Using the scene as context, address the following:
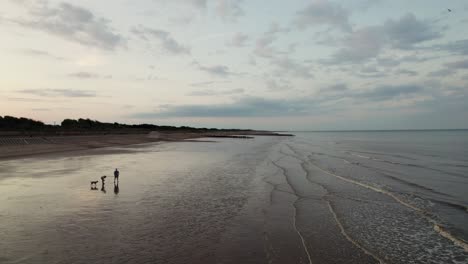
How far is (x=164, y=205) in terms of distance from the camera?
44.1 feet

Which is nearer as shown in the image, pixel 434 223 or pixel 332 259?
pixel 332 259

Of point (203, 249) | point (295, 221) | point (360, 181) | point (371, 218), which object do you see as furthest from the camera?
point (360, 181)

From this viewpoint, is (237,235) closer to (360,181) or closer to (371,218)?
(371,218)

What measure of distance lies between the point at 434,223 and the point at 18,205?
16.2 meters

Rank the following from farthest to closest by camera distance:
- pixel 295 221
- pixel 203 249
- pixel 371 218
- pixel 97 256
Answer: pixel 371 218, pixel 295 221, pixel 203 249, pixel 97 256

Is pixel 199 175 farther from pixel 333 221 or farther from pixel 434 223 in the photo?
pixel 434 223

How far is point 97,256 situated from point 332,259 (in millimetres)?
5961

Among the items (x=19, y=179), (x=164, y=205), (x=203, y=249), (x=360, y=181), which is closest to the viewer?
(x=203, y=249)

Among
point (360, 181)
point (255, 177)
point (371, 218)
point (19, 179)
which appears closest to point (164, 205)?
point (371, 218)

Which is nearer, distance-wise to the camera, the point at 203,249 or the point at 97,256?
the point at 97,256

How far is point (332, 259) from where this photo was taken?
27.1ft

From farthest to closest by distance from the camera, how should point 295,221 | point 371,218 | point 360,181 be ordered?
1. point 360,181
2. point 371,218
3. point 295,221

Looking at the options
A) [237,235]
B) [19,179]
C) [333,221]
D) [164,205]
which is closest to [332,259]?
[237,235]

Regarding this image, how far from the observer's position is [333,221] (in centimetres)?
1196
